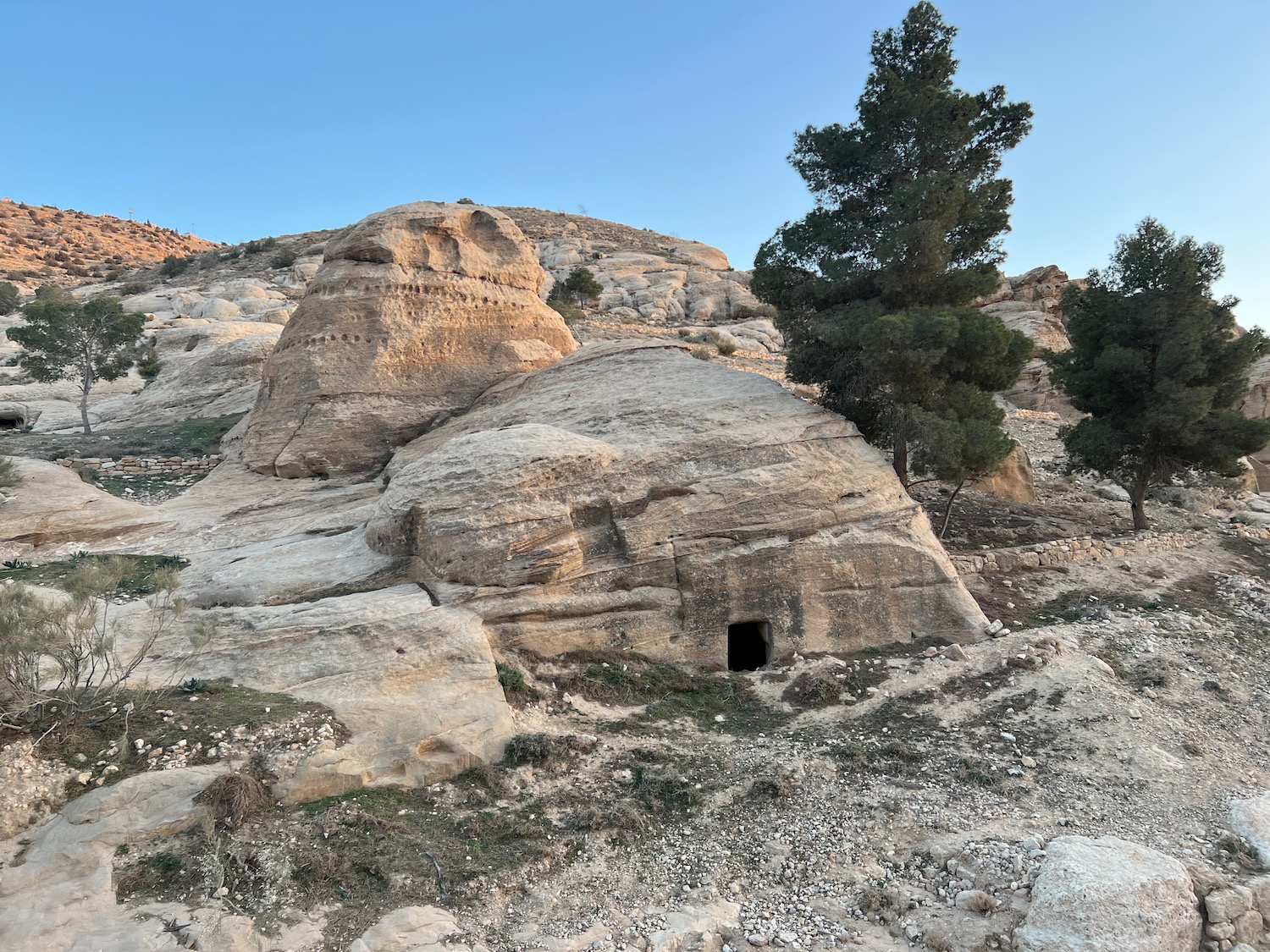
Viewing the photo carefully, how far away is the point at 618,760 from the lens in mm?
8625

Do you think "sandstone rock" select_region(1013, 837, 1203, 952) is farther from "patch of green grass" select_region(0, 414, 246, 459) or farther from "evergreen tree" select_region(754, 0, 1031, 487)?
"patch of green grass" select_region(0, 414, 246, 459)

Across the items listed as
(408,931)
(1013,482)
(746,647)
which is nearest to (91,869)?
(408,931)

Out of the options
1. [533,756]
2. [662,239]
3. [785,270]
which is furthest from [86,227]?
[533,756]

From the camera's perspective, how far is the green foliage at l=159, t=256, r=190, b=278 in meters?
51.1

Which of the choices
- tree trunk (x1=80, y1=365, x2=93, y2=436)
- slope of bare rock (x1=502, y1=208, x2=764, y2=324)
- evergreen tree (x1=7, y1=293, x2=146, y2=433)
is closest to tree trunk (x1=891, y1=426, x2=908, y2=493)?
tree trunk (x1=80, y1=365, x2=93, y2=436)

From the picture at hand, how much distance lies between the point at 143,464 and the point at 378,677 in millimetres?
12021

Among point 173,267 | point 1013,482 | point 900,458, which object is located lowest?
point 1013,482

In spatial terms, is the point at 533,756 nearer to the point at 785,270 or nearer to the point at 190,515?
the point at 190,515

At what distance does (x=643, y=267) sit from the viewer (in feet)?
171

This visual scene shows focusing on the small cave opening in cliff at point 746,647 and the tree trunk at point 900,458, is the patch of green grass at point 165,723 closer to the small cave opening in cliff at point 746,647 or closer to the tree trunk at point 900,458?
the small cave opening in cliff at point 746,647

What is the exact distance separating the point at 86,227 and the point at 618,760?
86.4 metres

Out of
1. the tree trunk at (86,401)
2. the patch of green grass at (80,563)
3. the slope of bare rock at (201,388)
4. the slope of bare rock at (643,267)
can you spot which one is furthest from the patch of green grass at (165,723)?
the slope of bare rock at (643,267)

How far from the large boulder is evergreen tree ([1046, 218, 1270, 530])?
1282cm

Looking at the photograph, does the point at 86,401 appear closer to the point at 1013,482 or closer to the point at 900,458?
the point at 900,458
